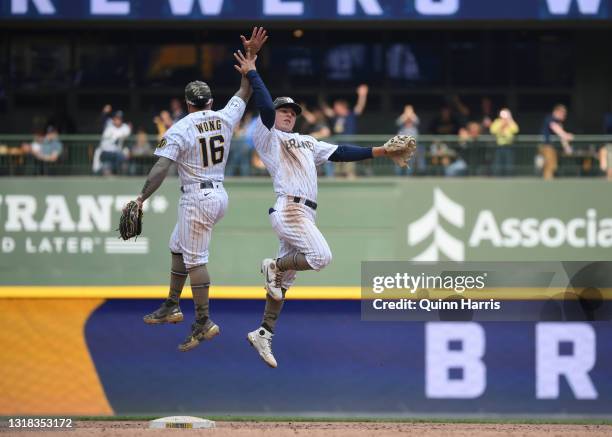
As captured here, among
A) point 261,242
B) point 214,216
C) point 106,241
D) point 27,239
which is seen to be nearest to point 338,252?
point 261,242

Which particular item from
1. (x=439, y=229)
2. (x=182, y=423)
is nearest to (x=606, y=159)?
(x=439, y=229)

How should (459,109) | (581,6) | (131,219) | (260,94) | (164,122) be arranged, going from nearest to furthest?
(260,94) < (131,219) < (581,6) < (164,122) < (459,109)

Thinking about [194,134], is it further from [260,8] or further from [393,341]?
[260,8]

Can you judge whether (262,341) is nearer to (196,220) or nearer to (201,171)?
(196,220)

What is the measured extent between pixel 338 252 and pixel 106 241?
13.5ft

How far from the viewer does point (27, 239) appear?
66.6 ft

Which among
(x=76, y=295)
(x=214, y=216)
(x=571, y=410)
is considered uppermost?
(x=214, y=216)

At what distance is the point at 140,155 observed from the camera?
775 inches

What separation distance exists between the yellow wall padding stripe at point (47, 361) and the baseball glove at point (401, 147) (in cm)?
338

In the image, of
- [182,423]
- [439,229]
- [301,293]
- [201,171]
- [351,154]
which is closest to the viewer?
[201,171]

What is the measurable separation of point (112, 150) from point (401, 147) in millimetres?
10889

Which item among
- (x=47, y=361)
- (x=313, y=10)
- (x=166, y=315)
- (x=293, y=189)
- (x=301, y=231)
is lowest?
(x=47, y=361)

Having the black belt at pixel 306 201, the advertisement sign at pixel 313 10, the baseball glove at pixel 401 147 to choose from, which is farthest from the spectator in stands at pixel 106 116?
the baseball glove at pixel 401 147

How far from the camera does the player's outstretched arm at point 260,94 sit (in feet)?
30.0
